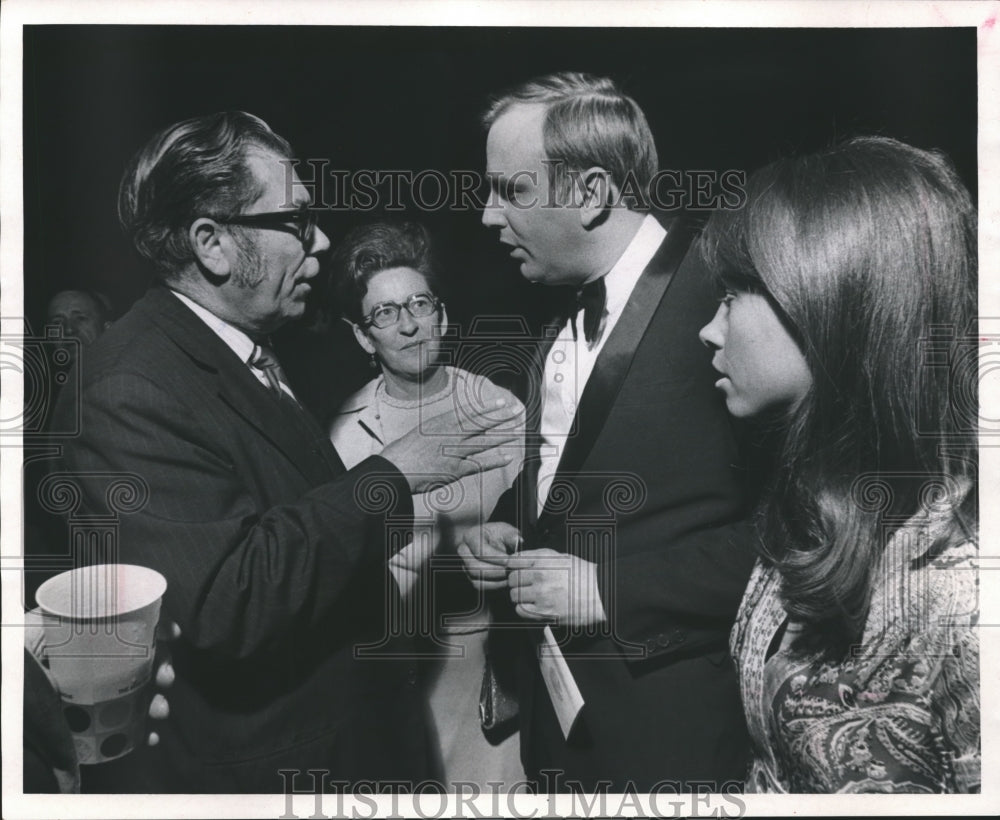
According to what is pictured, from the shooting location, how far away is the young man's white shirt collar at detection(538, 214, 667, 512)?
260cm

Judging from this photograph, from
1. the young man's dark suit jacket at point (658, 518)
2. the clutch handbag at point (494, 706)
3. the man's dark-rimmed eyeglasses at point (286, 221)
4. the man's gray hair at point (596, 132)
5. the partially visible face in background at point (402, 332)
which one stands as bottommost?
the clutch handbag at point (494, 706)

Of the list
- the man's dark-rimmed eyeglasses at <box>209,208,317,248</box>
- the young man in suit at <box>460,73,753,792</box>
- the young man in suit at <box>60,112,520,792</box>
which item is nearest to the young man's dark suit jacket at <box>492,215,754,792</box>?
the young man in suit at <box>460,73,753,792</box>

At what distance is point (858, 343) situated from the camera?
2.53 metres

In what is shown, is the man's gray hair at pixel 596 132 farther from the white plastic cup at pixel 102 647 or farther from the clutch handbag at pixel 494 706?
the white plastic cup at pixel 102 647

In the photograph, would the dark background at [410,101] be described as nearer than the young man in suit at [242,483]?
No

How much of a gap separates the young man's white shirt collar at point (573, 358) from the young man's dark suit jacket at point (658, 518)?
0.08ft

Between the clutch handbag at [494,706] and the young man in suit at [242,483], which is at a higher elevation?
the young man in suit at [242,483]

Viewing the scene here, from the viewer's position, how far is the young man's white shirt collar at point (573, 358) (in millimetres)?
2596

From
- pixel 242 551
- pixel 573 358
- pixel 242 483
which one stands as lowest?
pixel 242 551

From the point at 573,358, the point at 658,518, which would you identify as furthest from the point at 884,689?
the point at 573,358

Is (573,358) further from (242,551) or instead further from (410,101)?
(242,551)

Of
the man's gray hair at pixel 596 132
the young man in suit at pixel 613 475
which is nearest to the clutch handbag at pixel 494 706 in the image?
→ the young man in suit at pixel 613 475

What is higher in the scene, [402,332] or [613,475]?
[402,332]

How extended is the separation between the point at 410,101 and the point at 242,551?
137cm
